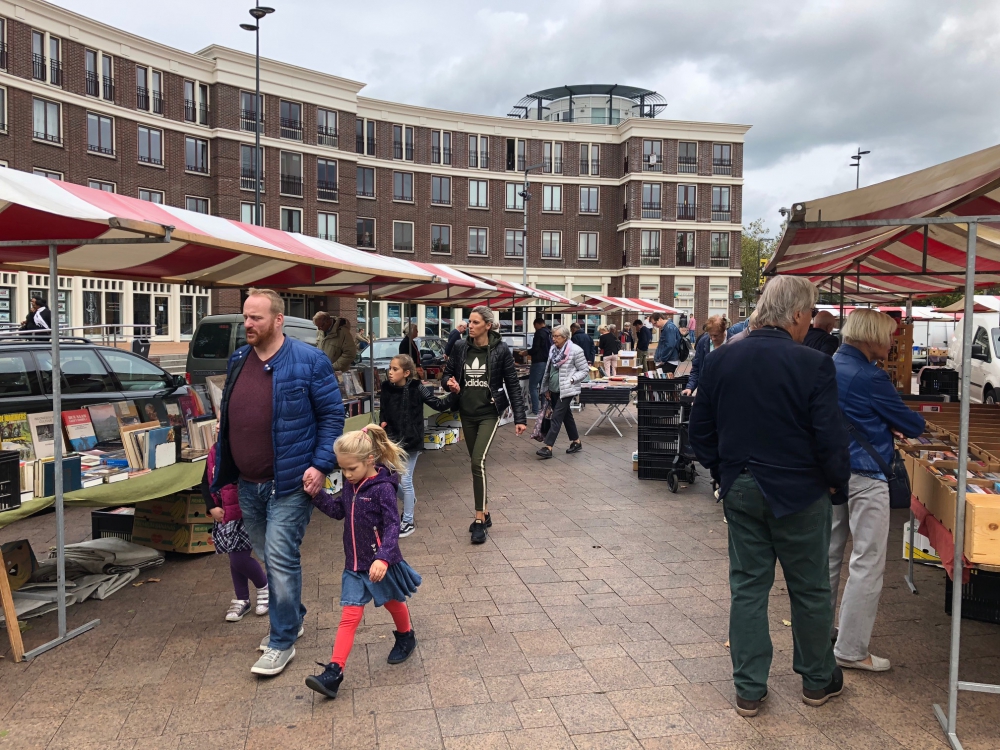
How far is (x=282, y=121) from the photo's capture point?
38094 mm

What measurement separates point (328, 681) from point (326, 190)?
38863mm

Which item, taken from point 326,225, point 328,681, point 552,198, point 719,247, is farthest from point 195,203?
point 328,681

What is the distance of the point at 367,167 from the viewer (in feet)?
141

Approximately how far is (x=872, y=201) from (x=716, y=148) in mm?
48090

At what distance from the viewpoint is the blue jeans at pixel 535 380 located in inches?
569

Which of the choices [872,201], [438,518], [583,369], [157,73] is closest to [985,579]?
[872,201]

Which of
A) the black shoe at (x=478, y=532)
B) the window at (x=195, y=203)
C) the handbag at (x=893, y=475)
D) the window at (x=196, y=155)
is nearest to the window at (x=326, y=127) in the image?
the window at (x=196, y=155)

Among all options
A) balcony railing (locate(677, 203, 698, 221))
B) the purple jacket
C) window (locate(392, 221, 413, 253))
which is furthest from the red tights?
balcony railing (locate(677, 203, 698, 221))

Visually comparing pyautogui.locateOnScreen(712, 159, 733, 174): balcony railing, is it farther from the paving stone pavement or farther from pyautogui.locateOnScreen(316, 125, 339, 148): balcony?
the paving stone pavement

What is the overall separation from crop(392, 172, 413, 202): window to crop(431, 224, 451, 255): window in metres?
2.31

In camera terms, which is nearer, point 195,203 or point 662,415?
point 662,415

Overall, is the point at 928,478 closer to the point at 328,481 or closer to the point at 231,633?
the point at 231,633

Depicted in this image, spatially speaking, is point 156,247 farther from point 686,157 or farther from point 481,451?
point 686,157

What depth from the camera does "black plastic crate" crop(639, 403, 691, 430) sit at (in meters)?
8.58
